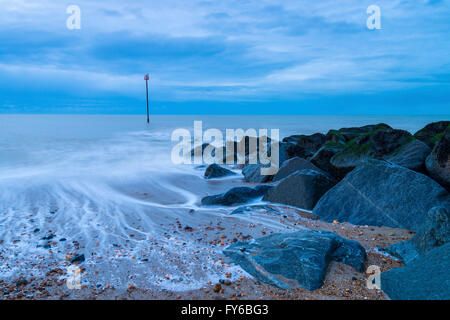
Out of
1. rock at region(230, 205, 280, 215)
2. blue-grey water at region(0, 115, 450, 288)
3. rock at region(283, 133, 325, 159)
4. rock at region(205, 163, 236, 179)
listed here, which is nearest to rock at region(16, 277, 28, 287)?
blue-grey water at region(0, 115, 450, 288)

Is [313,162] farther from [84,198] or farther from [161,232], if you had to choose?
[84,198]

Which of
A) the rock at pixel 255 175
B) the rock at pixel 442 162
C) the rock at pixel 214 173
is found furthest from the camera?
the rock at pixel 214 173

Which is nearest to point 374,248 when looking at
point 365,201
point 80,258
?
point 365,201

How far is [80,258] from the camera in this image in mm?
3486

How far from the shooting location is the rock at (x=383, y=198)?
4.12 m

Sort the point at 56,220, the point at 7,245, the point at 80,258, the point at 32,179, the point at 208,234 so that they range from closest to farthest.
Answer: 1. the point at 80,258
2. the point at 7,245
3. the point at 208,234
4. the point at 56,220
5. the point at 32,179

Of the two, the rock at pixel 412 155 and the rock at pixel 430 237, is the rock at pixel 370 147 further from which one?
the rock at pixel 430 237

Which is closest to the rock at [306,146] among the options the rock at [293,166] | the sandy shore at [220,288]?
the rock at [293,166]

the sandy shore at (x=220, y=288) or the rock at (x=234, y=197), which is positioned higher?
the rock at (x=234, y=197)

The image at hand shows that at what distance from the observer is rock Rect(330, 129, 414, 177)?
6.09m

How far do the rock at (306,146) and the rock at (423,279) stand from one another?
6.68 meters

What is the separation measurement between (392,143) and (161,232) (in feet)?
15.5

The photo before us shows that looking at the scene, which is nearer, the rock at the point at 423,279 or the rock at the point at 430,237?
the rock at the point at 423,279

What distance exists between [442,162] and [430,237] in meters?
1.95
